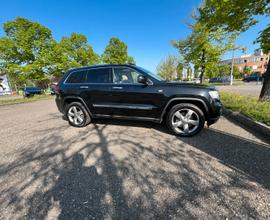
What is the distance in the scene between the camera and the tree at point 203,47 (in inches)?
562

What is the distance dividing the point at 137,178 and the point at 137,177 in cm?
2

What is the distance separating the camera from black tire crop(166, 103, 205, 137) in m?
3.68

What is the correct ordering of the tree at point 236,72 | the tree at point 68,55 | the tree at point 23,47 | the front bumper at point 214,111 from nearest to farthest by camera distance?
the front bumper at point 214,111
the tree at point 23,47
the tree at point 68,55
the tree at point 236,72

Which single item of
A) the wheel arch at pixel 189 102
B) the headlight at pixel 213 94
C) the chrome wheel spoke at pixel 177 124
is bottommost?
the chrome wheel spoke at pixel 177 124

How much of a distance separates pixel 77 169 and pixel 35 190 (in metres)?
0.65

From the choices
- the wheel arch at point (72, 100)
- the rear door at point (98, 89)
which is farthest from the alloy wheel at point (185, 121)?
the wheel arch at point (72, 100)

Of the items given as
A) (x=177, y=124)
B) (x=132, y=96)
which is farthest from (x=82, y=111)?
(x=177, y=124)

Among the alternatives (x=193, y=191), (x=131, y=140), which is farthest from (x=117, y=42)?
(x=193, y=191)

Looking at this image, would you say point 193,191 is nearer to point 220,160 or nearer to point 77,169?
point 220,160

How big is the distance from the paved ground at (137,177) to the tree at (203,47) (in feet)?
43.4

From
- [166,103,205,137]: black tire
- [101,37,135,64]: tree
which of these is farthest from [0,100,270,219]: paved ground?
[101,37,135,64]: tree

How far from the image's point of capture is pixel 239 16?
18.6ft

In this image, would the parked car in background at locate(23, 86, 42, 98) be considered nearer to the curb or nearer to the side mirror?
the side mirror

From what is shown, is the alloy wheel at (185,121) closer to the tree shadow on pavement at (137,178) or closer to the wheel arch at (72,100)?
the tree shadow on pavement at (137,178)
